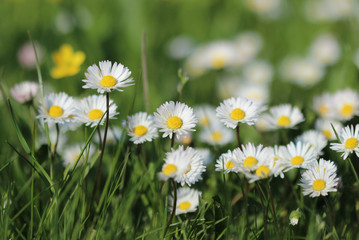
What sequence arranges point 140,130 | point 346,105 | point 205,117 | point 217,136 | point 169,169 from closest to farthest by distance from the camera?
point 169,169, point 140,130, point 346,105, point 217,136, point 205,117

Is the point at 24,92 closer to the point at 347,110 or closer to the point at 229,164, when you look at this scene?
the point at 229,164

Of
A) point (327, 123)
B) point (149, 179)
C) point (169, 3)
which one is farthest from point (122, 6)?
point (149, 179)

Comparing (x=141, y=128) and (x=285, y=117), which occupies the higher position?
(x=285, y=117)

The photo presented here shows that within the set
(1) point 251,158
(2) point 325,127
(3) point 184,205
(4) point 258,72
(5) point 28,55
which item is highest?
(4) point 258,72

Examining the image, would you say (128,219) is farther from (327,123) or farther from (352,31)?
(352,31)

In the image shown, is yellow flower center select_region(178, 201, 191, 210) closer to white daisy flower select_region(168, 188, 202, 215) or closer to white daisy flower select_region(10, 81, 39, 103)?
white daisy flower select_region(168, 188, 202, 215)

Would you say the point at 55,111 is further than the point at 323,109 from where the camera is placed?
No

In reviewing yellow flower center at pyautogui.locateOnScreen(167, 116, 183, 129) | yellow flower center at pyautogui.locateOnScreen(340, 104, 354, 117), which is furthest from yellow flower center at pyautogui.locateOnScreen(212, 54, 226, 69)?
yellow flower center at pyautogui.locateOnScreen(167, 116, 183, 129)

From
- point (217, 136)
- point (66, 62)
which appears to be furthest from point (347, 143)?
point (66, 62)
